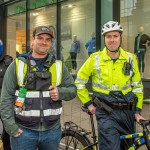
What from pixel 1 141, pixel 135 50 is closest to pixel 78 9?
pixel 135 50

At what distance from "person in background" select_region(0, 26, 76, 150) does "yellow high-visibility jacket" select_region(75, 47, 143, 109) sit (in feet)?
2.28

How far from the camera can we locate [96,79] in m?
3.29

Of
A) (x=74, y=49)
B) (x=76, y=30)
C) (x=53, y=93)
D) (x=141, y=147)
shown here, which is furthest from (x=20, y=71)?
(x=76, y=30)

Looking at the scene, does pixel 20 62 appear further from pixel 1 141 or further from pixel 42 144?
pixel 1 141

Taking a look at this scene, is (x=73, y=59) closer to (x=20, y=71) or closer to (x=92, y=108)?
(x=92, y=108)

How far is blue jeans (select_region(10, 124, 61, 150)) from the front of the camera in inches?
100

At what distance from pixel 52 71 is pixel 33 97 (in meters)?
0.31

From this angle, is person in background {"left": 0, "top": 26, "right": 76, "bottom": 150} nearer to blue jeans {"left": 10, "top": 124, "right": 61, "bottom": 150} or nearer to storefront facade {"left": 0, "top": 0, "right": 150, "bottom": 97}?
blue jeans {"left": 10, "top": 124, "right": 61, "bottom": 150}

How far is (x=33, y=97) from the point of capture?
8.24 ft

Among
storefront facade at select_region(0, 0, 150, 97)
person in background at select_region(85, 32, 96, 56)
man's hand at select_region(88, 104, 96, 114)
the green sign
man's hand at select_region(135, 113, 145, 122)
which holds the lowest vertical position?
man's hand at select_region(135, 113, 145, 122)

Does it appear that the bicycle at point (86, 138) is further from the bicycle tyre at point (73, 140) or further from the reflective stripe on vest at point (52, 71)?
the reflective stripe on vest at point (52, 71)

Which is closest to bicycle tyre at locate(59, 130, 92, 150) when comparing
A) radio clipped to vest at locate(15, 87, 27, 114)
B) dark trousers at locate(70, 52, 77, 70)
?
radio clipped to vest at locate(15, 87, 27, 114)

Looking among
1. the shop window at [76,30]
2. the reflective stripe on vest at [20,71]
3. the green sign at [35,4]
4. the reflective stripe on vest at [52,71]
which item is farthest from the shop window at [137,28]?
the reflective stripe on vest at [20,71]

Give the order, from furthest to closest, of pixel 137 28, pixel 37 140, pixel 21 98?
pixel 137 28, pixel 37 140, pixel 21 98
